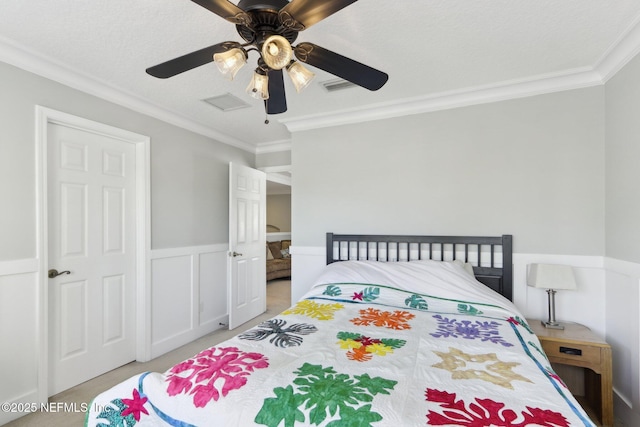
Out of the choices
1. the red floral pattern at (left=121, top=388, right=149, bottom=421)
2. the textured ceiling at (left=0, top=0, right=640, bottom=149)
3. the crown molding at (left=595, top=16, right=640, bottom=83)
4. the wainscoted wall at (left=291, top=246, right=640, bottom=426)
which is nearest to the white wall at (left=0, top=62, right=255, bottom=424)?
the textured ceiling at (left=0, top=0, right=640, bottom=149)

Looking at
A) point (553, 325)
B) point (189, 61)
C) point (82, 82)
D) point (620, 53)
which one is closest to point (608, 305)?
point (553, 325)

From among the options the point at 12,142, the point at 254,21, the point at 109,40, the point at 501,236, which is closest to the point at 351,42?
the point at 254,21

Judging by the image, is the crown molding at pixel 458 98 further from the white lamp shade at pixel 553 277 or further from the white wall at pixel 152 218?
the white lamp shade at pixel 553 277

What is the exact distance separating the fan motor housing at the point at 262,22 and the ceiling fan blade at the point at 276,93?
0.76 ft

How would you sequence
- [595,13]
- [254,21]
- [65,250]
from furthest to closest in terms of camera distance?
[65,250], [595,13], [254,21]

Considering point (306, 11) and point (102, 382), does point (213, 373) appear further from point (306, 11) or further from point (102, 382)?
point (102, 382)

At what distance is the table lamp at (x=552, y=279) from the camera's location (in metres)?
2.22

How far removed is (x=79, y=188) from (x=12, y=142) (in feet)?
1.72

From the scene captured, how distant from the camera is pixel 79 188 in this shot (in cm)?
251

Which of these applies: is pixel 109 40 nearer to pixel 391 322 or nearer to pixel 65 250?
pixel 65 250

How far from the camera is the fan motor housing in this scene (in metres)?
1.19

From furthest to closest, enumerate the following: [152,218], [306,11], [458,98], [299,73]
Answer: [152,218] → [458,98] → [299,73] → [306,11]

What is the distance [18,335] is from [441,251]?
3.21 meters

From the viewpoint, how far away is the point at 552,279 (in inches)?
88.6
